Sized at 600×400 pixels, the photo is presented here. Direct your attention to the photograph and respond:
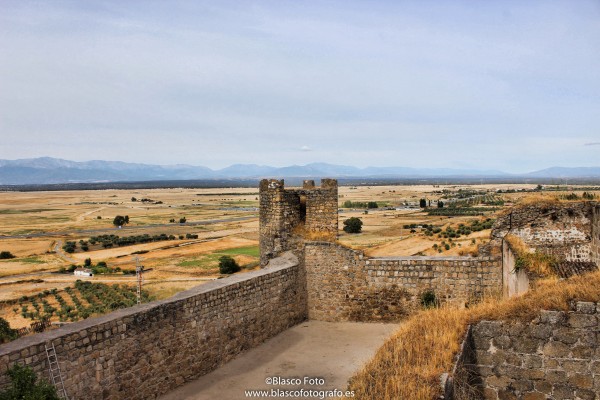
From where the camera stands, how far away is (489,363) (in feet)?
21.1

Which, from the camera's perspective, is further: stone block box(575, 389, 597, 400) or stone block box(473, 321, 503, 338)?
stone block box(473, 321, 503, 338)

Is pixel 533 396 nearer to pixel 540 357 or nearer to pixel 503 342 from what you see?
pixel 540 357

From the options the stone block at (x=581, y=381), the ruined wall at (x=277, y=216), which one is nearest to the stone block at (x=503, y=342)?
the stone block at (x=581, y=381)

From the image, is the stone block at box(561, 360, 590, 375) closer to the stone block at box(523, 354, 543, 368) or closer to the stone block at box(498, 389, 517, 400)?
the stone block at box(523, 354, 543, 368)

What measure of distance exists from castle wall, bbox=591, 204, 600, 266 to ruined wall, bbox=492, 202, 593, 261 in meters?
0.36

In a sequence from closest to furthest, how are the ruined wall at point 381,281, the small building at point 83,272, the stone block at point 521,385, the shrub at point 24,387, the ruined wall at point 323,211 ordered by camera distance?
the shrub at point 24,387, the stone block at point 521,385, the ruined wall at point 381,281, the ruined wall at point 323,211, the small building at point 83,272

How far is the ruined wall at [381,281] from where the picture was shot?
11.9m

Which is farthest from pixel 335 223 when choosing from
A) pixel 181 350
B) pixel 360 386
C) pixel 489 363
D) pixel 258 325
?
pixel 360 386

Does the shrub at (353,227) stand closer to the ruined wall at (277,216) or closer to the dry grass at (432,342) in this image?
the ruined wall at (277,216)

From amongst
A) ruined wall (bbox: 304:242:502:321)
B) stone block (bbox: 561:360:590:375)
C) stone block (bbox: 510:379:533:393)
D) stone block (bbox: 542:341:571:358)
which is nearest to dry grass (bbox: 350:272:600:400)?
stone block (bbox: 542:341:571:358)

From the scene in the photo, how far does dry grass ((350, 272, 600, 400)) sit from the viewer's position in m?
5.05

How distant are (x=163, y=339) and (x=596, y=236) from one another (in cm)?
851

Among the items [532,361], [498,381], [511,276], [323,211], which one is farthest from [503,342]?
[323,211]

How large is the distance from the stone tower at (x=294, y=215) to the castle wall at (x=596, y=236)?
6.11 m
